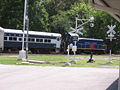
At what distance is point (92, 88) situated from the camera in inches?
466

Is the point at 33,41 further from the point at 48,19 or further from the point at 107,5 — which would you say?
the point at 107,5

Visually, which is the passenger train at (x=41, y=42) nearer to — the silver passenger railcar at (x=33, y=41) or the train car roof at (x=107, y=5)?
the silver passenger railcar at (x=33, y=41)

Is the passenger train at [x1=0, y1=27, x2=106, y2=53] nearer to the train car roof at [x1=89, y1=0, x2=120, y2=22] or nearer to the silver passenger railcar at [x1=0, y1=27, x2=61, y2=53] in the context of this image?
the silver passenger railcar at [x1=0, y1=27, x2=61, y2=53]

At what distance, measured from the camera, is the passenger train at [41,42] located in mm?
44750

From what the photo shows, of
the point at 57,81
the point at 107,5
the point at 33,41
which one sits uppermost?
the point at 107,5

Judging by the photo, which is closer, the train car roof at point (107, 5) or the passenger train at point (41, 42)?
the train car roof at point (107, 5)

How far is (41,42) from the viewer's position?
47.6 metres

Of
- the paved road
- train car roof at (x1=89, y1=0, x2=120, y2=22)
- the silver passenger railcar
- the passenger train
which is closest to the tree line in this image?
the passenger train

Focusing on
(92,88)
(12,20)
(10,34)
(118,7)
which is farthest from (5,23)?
(118,7)

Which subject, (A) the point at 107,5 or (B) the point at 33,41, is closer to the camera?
(A) the point at 107,5

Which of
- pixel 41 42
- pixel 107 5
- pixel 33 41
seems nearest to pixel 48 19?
pixel 41 42

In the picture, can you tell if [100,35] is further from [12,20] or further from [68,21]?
[12,20]

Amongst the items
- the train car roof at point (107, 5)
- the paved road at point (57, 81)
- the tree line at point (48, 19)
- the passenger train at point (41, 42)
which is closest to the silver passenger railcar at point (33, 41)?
the passenger train at point (41, 42)

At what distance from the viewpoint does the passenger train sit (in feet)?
147
